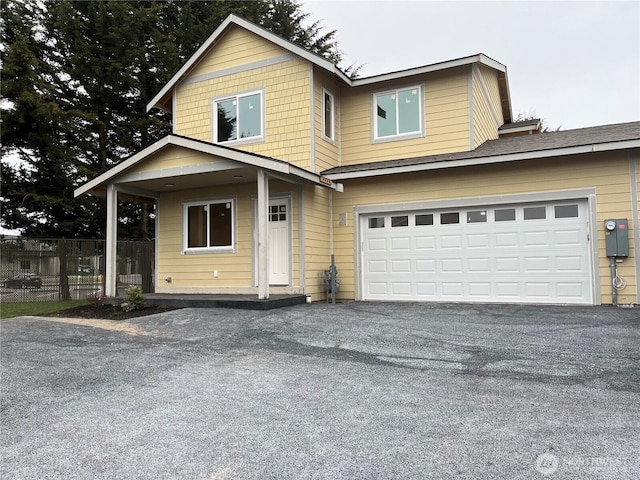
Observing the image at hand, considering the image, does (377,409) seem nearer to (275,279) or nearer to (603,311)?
(603,311)

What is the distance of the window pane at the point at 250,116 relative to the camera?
11.5 metres

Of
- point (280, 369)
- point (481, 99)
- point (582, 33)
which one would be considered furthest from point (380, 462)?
point (582, 33)

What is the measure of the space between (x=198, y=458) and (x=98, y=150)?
16.7 metres

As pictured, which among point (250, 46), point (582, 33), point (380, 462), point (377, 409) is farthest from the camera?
point (582, 33)

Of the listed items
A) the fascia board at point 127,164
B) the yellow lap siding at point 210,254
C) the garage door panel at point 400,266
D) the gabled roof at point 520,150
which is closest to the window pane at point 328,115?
Result: the gabled roof at point 520,150

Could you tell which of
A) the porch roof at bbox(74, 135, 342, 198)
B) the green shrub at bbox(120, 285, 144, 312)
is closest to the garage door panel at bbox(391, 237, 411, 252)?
the porch roof at bbox(74, 135, 342, 198)

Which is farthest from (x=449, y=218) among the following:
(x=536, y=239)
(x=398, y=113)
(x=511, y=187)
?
(x=398, y=113)

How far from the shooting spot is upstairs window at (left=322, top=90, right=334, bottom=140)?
36.8 ft

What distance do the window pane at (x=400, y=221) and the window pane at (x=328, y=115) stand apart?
2726mm

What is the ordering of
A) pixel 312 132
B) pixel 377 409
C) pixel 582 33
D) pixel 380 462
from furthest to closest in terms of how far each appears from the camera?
pixel 582 33 → pixel 312 132 → pixel 377 409 → pixel 380 462

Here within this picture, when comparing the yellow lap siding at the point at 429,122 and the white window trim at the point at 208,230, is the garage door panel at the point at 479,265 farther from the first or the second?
the white window trim at the point at 208,230

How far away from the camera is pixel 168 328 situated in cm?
740

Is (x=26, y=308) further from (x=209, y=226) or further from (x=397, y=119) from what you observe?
(x=397, y=119)

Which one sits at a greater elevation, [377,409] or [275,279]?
[275,279]
